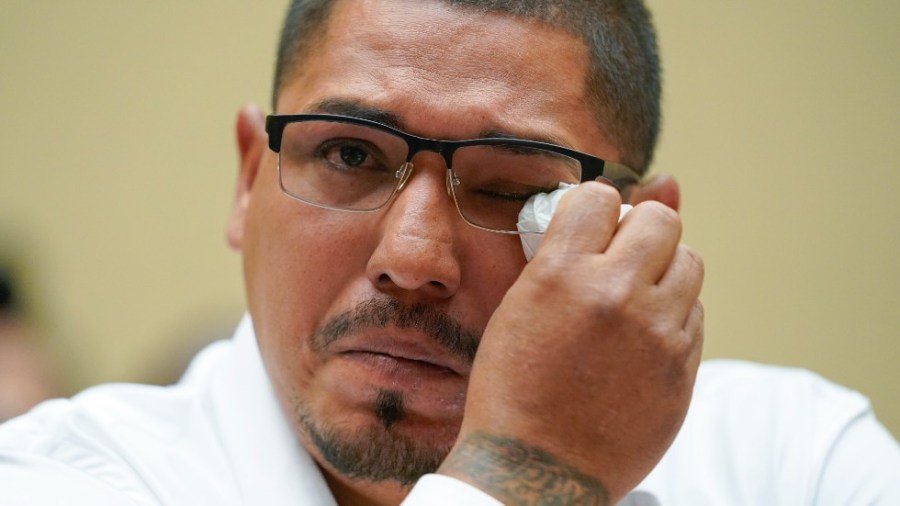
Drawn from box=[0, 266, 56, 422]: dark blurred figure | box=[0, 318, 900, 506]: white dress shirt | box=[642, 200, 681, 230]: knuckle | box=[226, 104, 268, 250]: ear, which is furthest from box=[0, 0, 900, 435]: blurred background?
box=[642, 200, 681, 230]: knuckle

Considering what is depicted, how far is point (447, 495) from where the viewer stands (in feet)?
3.54

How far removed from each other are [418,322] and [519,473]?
307 millimetres

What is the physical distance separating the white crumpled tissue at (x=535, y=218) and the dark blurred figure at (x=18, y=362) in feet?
8.02

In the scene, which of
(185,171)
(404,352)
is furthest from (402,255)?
(185,171)

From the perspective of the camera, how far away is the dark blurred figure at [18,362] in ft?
10.7

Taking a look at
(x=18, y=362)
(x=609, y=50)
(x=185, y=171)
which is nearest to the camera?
(x=609, y=50)

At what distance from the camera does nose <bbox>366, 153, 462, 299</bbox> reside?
130 cm

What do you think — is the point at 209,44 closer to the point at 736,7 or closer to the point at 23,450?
the point at 736,7

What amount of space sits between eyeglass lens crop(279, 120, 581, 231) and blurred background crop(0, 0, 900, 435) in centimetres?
183

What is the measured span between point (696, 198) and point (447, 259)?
2.02 meters

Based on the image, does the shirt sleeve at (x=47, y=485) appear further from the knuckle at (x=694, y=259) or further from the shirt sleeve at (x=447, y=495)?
the knuckle at (x=694, y=259)

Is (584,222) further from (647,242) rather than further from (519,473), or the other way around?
(519,473)

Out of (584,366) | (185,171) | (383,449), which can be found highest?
(584,366)

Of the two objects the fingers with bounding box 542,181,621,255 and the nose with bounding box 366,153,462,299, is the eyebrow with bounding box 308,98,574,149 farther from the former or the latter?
the fingers with bounding box 542,181,621,255
